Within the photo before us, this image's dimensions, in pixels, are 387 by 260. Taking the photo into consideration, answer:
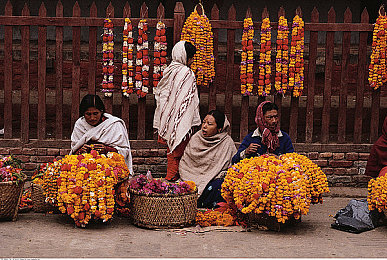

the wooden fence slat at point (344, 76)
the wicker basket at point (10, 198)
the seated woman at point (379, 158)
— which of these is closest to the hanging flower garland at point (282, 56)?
the wooden fence slat at point (344, 76)

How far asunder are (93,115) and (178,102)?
1.20m

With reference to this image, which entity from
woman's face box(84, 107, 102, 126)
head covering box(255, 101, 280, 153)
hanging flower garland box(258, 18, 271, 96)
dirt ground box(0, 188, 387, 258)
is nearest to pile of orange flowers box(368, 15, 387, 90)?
hanging flower garland box(258, 18, 271, 96)

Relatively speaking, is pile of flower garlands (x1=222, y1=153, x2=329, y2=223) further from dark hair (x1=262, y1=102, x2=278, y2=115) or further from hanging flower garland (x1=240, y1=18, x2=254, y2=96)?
hanging flower garland (x1=240, y1=18, x2=254, y2=96)

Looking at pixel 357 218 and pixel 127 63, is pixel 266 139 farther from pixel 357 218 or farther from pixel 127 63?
pixel 127 63

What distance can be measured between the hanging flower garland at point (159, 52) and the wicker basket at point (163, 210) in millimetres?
2377

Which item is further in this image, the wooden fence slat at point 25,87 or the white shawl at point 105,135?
the wooden fence slat at point 25,87

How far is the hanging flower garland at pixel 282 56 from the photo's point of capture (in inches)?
280

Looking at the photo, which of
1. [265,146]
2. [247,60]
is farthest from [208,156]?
[247,60]

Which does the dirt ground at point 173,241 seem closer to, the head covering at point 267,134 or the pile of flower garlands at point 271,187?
the pile of flower garlands at point 271,187

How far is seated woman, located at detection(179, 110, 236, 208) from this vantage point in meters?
6.19

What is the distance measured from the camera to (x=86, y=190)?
495 centimetres

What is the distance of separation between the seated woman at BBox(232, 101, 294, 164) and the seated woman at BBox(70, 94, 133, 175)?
1.33m

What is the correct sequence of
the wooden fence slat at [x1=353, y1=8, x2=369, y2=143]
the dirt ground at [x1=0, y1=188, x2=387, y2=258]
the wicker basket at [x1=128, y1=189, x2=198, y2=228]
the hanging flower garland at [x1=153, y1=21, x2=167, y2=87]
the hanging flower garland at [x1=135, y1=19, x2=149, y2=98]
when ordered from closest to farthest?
the dirt ground at [x1=0, y1=188, x2=387, y2=258] < the wicker basket at [x1=128, y1=189, x2=198, y2=228] < the hanging flower garland at [x1=153, y1=21, x2=167, y2=87] < the hanging flower garland at [x1=135, y1=19, x2=149, y2=98] < the wooden fence slat at [x1=353, y1=8, x2=369, y2=143]

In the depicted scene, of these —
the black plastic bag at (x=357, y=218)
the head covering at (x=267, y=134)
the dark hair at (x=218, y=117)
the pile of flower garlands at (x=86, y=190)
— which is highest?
the dark hair at (x=218, y=117)
